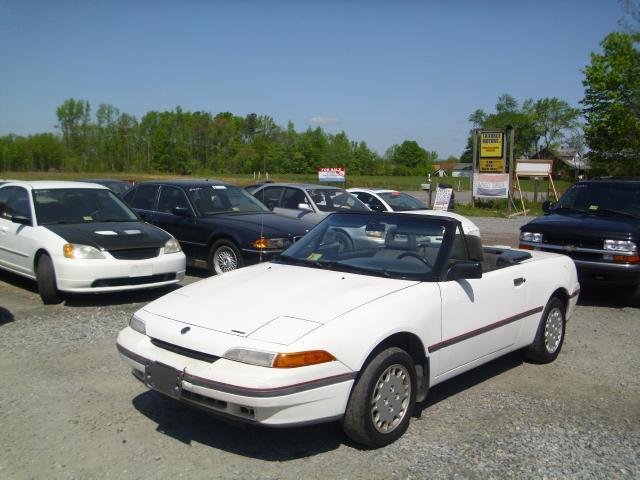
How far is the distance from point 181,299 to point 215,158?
96.2 metres

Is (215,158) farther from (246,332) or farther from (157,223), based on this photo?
(246,332)

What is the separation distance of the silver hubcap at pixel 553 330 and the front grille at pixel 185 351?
344 cm

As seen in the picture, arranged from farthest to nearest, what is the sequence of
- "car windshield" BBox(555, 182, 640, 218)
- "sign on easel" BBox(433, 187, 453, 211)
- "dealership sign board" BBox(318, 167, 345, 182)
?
"dealership sign board" BBox(318, 167, 345, 182), "sign on easel" BBox(433, 187, 453, 211), "car windshield" BBox(555, 182, 640, 218)

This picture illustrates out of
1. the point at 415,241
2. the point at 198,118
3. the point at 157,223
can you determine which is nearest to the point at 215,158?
the point at 198,118

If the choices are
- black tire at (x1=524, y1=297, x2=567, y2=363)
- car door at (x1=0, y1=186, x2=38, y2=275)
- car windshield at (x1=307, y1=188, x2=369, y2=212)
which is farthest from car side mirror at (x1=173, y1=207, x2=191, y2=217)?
black tire at (x1=524, y1=297, x2=567, y2=363)

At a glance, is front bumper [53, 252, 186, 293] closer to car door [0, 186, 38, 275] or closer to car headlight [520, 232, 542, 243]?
car door [0, 186, 38, 275]

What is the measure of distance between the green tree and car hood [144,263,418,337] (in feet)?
117

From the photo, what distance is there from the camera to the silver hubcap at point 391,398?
382 cm

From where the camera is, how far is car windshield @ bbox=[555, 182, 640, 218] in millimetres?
9289

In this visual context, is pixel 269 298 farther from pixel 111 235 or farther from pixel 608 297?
pixel 608 297

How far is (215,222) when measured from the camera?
9758 mm

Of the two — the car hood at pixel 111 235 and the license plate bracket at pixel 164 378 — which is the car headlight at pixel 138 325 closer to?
the license plate bracket at pixel 164 378

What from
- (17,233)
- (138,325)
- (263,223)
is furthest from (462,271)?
(17,233)

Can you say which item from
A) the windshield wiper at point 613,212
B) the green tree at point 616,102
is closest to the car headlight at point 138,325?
the windshield wiper at point 613,212
